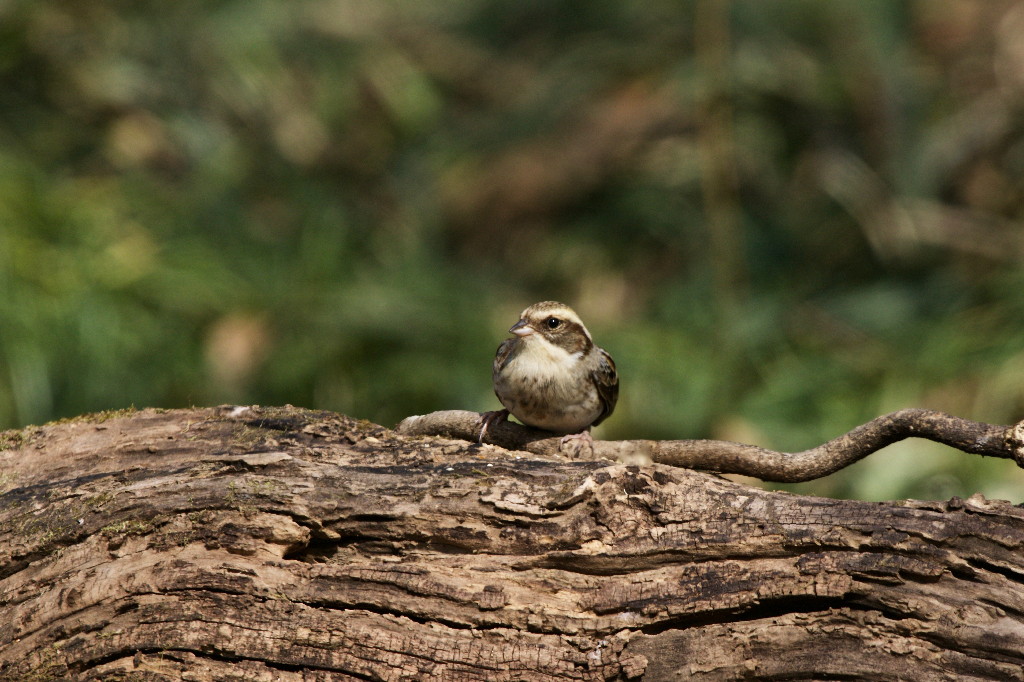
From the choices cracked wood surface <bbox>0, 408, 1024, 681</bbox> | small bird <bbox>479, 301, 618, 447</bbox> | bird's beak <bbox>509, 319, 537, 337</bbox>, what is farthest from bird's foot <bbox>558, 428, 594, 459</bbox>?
cracked wood surface <bbox>0, 408, 1024, 681</bbox>

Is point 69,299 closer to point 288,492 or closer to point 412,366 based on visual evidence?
point 412,366

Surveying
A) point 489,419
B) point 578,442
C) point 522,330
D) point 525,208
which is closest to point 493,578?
point 578,442

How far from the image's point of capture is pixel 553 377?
5301 mm

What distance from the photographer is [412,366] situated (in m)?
9.59

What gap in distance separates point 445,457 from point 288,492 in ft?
2.08

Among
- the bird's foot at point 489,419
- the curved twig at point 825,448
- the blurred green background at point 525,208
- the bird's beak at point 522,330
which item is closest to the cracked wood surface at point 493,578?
the curved twig at point 825,448

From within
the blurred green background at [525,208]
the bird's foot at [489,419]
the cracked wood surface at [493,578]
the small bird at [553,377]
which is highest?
the blurred green background at [525,208]

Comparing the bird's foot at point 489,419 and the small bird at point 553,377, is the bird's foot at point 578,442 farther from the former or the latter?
the bird's foot at point 489,419

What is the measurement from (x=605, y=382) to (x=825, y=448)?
1.67 m

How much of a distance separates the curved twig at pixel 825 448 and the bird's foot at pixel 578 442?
48 mm

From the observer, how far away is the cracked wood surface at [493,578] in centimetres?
347

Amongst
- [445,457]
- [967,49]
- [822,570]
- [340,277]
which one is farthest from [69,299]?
[967,49]

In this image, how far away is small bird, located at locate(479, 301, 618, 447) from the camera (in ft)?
17.3

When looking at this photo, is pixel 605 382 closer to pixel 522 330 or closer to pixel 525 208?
pixel 522 330
